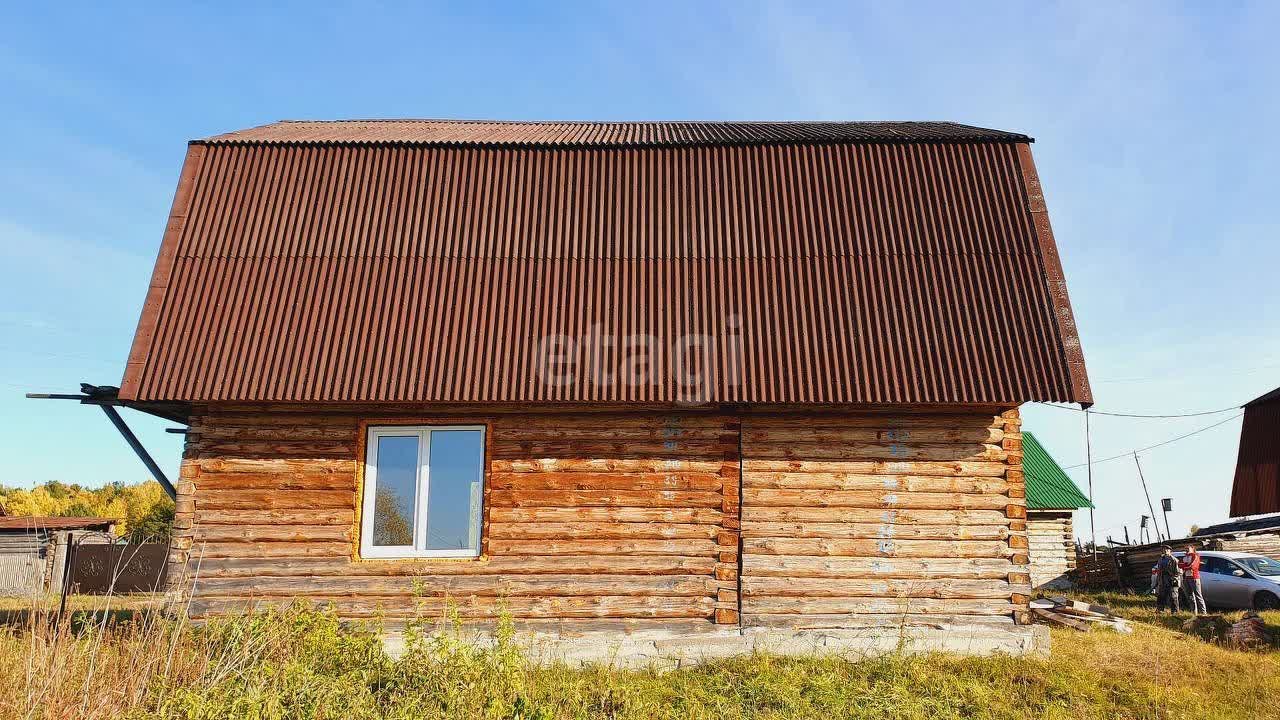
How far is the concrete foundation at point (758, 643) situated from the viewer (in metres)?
9.29

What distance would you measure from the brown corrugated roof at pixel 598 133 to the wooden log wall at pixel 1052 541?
669 inches

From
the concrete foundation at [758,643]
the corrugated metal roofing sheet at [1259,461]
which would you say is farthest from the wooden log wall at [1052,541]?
the concrete foundation at [758,643]

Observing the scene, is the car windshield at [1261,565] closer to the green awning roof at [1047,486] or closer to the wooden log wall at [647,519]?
the green awning roof at [1047,486]

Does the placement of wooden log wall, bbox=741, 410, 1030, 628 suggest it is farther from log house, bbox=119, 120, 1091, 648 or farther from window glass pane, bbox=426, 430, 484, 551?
window glass pane, bbox=426, 430, 484, 551

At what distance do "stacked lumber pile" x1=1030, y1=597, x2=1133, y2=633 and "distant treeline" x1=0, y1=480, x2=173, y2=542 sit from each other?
44.3m

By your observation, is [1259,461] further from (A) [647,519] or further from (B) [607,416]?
(B) [607,416]

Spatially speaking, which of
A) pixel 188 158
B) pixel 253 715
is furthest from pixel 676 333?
pixel 188 158

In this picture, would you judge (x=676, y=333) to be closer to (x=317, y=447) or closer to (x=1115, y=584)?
(x=317, y=447)

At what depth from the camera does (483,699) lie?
677cm

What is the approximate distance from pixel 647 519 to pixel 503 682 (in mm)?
3133

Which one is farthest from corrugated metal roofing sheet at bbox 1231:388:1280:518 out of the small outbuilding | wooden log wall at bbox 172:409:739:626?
wooden log wall at bbox 172:409:739:626

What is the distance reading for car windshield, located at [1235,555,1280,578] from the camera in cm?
1895

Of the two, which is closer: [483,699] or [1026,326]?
[483,699]

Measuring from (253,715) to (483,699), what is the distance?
1821 millimetres
